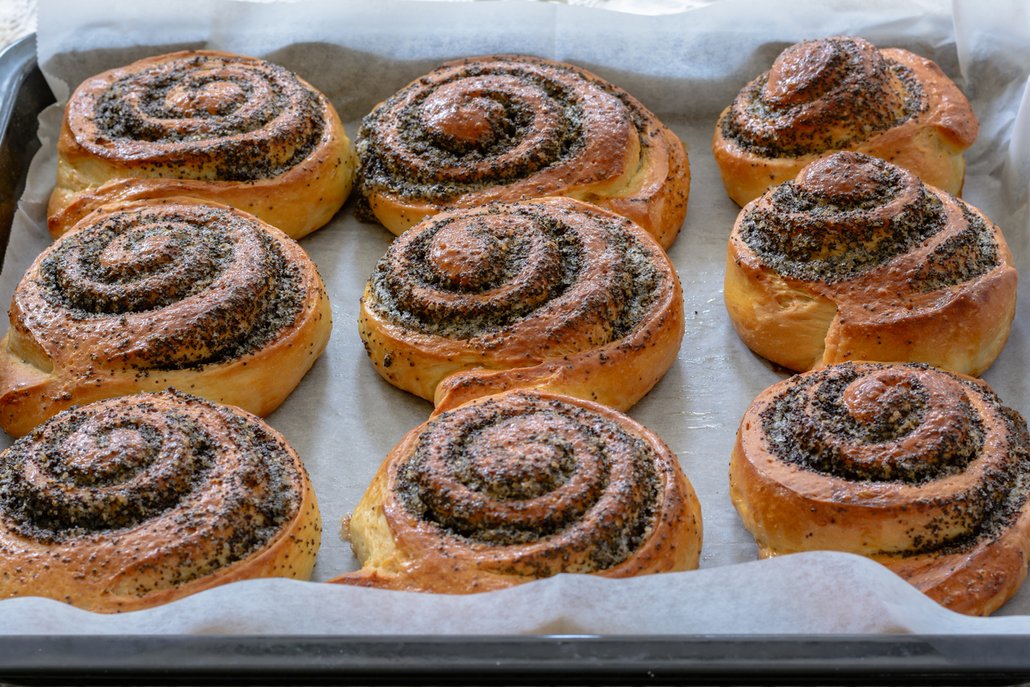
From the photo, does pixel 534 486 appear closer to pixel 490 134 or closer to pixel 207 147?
pixel 490 134

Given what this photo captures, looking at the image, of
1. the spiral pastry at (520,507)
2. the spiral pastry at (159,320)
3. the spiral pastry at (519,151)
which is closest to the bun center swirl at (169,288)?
the spiral pastry at (159,320)

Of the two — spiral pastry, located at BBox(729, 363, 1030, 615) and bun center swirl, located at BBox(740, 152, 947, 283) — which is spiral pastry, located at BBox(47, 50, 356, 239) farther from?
spiral pastry, located at BBox(729, 363, 1030, 615)

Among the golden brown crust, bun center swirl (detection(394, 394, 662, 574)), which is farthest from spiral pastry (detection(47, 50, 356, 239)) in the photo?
bun center swirl (detection(394, 394, 662, 574))

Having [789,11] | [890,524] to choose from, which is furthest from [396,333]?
[789,11]

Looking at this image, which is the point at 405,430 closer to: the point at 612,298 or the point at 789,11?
the point at 612,298

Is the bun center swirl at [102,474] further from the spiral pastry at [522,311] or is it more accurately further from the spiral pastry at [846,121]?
the spiral pastry at [846,121]

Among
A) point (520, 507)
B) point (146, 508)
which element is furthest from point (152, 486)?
point (520, 507)
